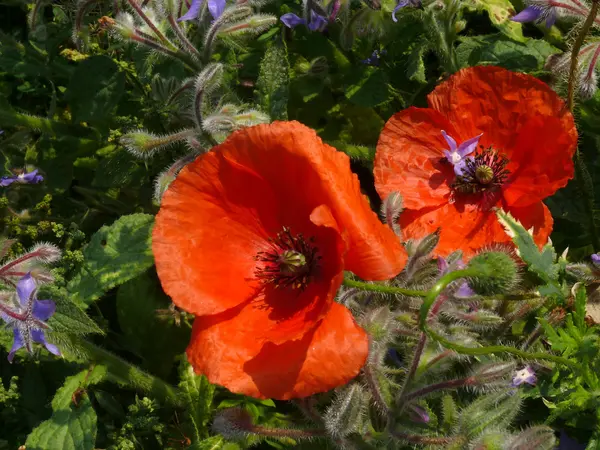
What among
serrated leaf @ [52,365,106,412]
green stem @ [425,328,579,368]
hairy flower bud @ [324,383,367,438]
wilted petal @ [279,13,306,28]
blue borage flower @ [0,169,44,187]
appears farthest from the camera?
blue borage flower @ [0,169,44,187]

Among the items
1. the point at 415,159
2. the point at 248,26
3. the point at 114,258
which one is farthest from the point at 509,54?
the point at 114,258

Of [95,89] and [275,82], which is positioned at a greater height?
[275,82]

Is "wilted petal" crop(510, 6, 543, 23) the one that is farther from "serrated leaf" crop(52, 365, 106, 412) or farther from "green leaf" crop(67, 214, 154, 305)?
"serrated leaf" crop(52, 365, 106, 412)

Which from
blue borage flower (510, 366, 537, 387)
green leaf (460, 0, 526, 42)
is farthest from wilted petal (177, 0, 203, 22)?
blue borage flower (510, 366, 537, 387)

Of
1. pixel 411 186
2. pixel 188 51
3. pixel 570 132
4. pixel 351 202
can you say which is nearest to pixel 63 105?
pixel 188 51

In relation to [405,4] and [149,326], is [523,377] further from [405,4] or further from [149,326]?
[149,326]

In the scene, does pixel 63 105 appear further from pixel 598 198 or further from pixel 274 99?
pixel 598 198
